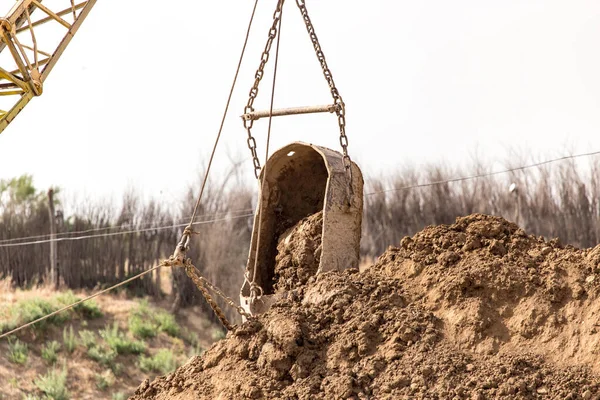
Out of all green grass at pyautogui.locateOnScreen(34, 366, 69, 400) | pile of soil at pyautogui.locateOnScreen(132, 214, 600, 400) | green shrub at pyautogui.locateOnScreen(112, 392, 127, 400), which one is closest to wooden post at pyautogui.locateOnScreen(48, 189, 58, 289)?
green grass at pyautogui.locateOnScreen(34, 366, 69, 400)

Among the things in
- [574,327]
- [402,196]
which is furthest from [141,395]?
[402,196]

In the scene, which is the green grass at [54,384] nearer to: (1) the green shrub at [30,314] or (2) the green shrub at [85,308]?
(1) the green shrub at [30,314]

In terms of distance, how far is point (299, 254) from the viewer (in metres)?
6.06

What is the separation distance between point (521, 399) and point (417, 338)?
27.9 inches

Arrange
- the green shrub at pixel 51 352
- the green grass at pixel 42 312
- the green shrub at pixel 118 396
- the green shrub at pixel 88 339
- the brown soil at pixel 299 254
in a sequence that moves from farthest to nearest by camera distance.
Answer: the green shrub at pixel 88 339 < the green grass at pixel 42 312 < the green shrub at pixel 51 352 < the green shrub at pixel 118 396 < the brown soil at pixel 299 254

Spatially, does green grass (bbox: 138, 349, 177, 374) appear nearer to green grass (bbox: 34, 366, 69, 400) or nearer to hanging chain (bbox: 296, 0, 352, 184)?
green grass (bbox: 34, 366, 69, 400)

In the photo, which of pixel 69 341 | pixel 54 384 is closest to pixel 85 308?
pixel 69 341

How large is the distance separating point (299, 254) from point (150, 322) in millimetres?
11134

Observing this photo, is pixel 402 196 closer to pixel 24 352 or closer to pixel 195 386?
pixel 24 352

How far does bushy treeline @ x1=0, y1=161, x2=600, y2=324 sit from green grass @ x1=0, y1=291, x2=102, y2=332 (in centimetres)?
152

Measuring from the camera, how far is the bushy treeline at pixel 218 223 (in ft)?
56.3

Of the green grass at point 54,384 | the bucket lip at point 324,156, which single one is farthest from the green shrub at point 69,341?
the bucket lip at point 324,156

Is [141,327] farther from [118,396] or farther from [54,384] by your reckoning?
[54,384]

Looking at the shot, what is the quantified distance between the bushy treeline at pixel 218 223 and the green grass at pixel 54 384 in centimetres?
417
